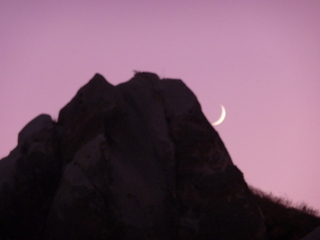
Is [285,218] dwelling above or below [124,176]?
below

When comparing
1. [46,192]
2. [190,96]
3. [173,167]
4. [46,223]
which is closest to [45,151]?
[46,192]

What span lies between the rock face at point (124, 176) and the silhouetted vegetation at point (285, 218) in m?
1.63

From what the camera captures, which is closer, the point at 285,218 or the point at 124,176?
the point at 124,176

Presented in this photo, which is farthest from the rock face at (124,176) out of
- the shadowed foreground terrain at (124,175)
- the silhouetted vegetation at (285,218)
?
the silhouetted vegetation at (285,218)

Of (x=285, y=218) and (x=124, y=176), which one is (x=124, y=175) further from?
(x=285, y=218)

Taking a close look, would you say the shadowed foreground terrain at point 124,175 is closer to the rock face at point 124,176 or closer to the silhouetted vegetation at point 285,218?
the rock face at point 124,176

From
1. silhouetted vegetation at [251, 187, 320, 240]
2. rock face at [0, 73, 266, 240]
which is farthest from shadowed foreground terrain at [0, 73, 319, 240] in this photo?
silhouetted vegetation at [251, 187, 320, 240]

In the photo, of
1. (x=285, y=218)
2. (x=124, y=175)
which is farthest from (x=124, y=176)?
(x=285, y=218)

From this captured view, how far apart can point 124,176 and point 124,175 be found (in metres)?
0.02

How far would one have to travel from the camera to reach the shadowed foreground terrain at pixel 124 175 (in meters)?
8.25

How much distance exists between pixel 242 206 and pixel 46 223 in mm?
3830

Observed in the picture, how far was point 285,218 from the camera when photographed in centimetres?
1133

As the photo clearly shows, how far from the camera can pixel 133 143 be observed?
9.23 meters

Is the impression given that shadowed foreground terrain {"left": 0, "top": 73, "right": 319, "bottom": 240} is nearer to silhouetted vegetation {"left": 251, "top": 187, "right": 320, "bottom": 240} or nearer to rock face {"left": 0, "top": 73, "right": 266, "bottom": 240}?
rock face {"left": 0, "top": 73, "right": 266, "bottom": 240}
